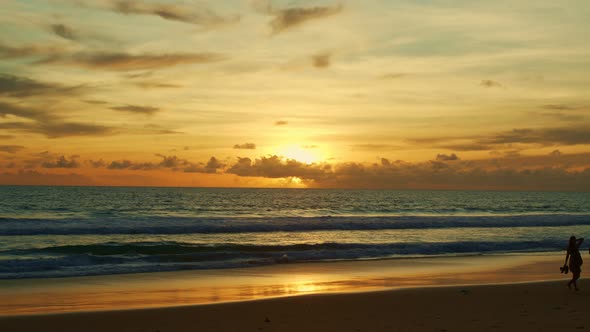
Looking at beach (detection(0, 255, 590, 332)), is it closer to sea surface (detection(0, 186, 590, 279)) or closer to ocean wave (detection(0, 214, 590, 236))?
sea surface (detection(0, 186, 590, 279))

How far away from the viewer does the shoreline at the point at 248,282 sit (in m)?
13.8

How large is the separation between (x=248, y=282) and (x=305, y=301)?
13.9 ft

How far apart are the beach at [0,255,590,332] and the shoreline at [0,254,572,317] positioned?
31 millimetres

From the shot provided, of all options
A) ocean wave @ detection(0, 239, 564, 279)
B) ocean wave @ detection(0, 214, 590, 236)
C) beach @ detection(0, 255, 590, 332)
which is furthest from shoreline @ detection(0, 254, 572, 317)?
ocean wave @ detection(0, 214, 590, 236)

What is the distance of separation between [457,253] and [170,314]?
18.6m

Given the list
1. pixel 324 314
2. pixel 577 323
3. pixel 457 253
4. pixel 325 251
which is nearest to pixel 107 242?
pixel 325 251

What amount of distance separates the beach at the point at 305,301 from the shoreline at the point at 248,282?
31 mm

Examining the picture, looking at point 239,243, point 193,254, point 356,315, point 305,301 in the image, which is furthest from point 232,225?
point 356,315

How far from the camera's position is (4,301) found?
45.6 ft

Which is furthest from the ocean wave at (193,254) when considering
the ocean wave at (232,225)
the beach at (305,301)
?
the ocean wave at (232,225)

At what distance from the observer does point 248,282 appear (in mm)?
17469

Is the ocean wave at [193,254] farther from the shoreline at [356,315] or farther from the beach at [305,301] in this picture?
the shoreline at [356,315]

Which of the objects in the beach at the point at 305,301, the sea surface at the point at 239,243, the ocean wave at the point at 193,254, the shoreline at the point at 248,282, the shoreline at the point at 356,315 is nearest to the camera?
the shoreline at the point at 356,315

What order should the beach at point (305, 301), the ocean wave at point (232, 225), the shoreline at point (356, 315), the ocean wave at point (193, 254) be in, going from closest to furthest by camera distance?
the shoreline at point (356, 315)
the beach at point (305, 301)
the ocean wave at point (193, 254)
the ocean wave at point (232, 225)
